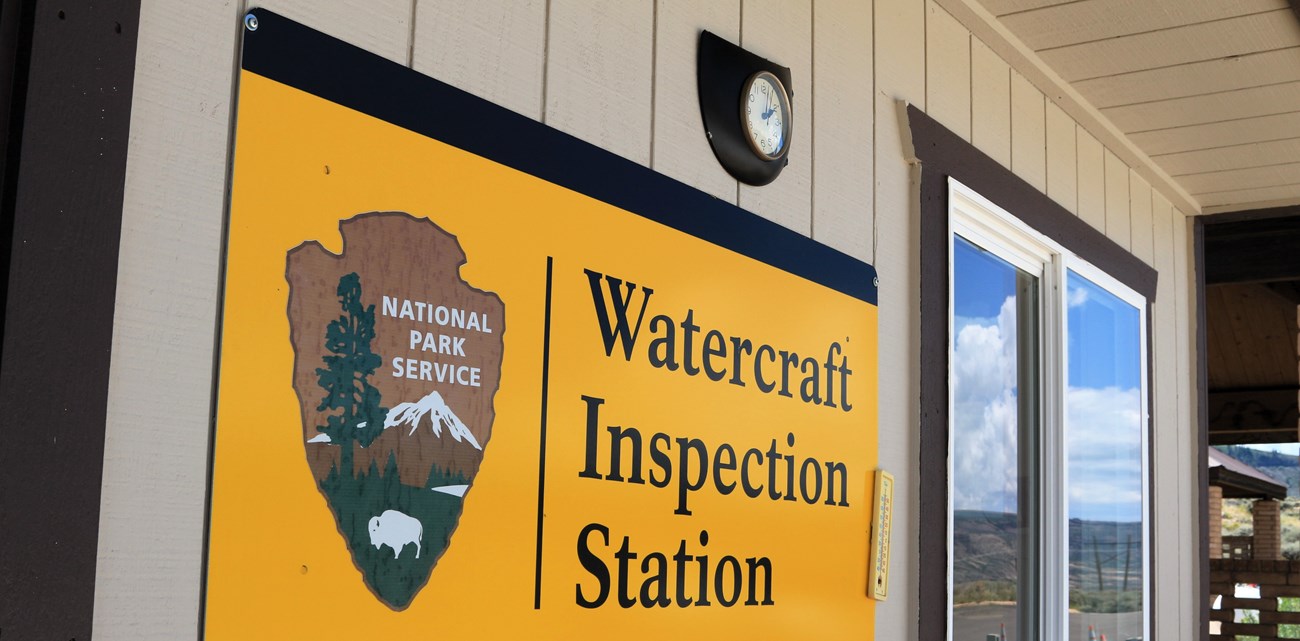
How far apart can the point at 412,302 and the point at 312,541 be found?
275 millimetres

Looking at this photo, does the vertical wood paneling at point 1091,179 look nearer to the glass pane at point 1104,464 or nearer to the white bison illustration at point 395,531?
the glass pane at point 1104,464

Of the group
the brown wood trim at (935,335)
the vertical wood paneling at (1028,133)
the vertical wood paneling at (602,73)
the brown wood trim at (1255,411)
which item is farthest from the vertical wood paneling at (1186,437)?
the brown wood trim at (1255,411)

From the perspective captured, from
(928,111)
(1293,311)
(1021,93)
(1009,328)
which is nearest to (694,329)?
(928,111)

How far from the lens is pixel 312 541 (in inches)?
50.1

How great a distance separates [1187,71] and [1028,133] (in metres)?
0.39

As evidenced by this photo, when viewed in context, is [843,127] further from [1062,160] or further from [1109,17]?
[1062,160]

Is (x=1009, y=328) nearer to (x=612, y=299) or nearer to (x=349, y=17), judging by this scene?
(x=612, y=299)

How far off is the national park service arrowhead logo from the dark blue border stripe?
126mm

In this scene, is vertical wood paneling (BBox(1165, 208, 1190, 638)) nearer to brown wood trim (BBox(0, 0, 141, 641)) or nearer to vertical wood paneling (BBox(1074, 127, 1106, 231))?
vertical wood paneling (BBox(1074, 127, 1106, 231))

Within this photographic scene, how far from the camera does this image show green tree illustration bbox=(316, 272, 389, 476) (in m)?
1.30

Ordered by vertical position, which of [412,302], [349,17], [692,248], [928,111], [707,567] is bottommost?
[707,567]

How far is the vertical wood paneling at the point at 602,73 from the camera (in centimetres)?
169

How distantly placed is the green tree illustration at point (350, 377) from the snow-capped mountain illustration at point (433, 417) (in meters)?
0.02

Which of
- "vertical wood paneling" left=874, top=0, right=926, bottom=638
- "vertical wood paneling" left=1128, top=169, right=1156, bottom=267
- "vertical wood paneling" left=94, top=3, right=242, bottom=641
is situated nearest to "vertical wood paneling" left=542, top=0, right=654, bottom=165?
"vertical wood paneling" left=94, top=3, right=242, bottom=641
